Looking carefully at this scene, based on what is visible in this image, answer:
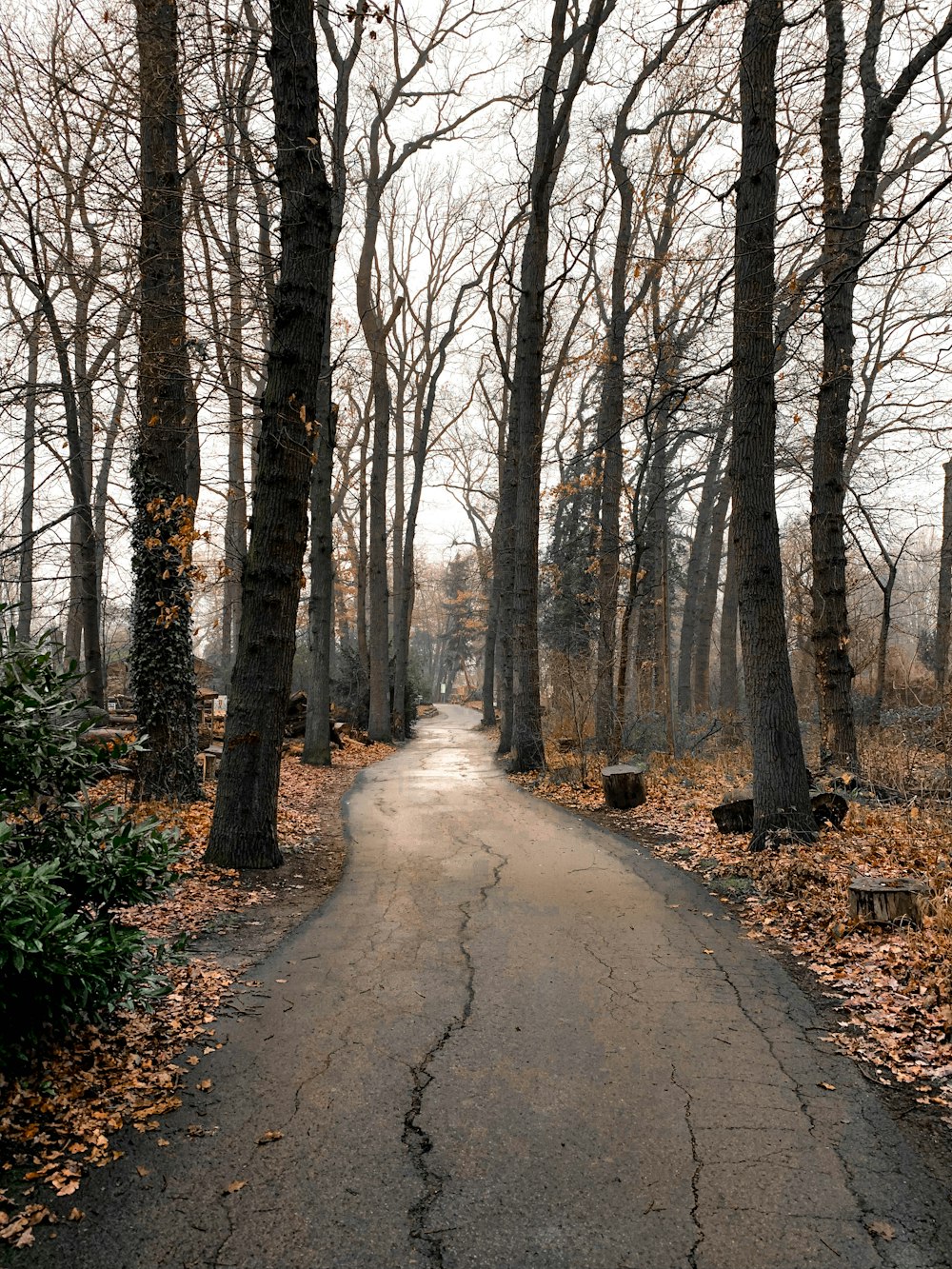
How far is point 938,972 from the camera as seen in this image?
426 centimetres

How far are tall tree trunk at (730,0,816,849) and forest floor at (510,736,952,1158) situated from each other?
2.17 ft

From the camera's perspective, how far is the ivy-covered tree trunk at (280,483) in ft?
22.9

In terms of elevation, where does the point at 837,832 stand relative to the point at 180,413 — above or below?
below

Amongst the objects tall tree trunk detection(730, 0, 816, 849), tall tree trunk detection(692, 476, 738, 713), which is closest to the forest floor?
tall tree trunk detection(730, 0, 816, 849)

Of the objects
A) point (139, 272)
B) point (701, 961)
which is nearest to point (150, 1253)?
point (701, 961)

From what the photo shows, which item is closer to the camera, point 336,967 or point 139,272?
point 336,967

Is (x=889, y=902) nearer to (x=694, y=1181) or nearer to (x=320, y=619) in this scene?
(x=694, y=1181)

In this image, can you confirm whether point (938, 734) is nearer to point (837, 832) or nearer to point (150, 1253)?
point (837, 832)

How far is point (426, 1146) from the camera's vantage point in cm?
303

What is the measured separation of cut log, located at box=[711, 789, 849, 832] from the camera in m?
7.36

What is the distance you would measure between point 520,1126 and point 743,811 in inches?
223

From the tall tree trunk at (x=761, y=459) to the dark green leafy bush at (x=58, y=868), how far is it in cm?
559

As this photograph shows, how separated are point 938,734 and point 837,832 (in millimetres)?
3384

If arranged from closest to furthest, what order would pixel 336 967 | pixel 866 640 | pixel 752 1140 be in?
pixel 752 1140
pixel 336 967
pixel 866 640
